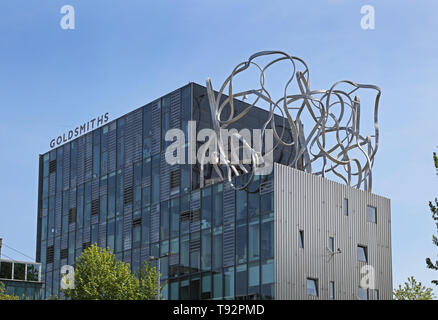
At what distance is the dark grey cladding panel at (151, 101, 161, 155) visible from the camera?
66438 millimetres

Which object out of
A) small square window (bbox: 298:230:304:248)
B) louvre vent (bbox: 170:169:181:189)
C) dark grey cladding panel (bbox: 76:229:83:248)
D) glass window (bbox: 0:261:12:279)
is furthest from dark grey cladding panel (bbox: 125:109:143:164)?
glass window (bbox: 0:261:12:279)

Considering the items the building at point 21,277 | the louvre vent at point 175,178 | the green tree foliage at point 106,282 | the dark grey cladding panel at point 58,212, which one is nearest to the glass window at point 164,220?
the louvre vent at point 175,178

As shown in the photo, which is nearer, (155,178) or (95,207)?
(155,178)

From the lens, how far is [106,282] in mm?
60375

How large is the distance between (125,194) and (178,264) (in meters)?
11.4

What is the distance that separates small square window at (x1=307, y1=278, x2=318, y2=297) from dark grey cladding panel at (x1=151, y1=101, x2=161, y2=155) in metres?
19.1

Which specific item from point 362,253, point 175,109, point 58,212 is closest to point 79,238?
point 58,212

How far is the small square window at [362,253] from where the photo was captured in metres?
57.1

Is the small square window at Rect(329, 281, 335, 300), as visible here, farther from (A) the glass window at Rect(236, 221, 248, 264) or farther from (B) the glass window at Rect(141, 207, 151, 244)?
(B) the glass window at Rect(141, 207, 151, 244)

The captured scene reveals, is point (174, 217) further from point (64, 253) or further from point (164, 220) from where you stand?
point (64, 253)

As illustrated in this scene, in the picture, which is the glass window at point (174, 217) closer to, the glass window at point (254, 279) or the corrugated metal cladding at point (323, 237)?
the glass window at point (254, 279)

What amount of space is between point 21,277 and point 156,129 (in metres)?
26.5
